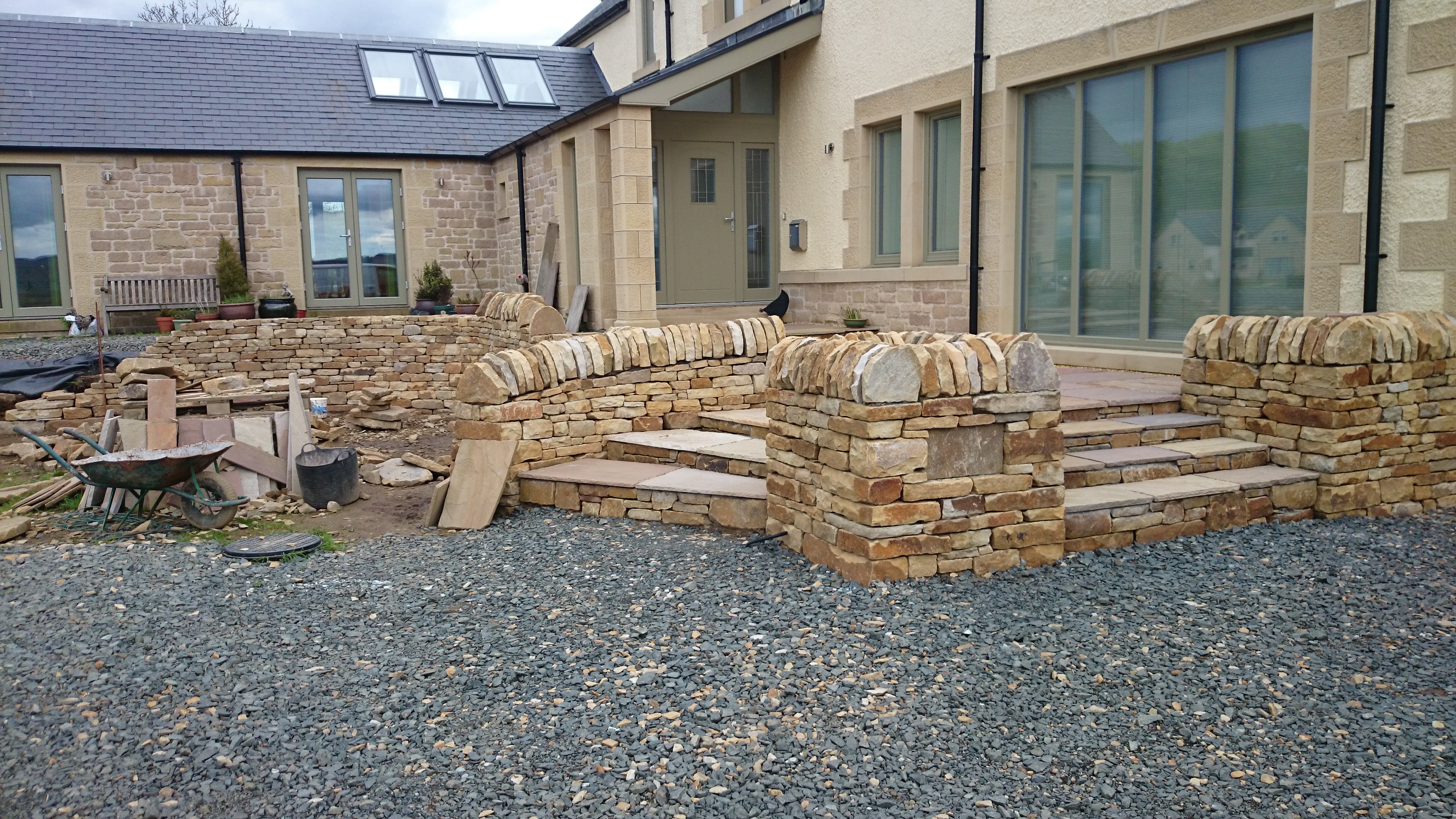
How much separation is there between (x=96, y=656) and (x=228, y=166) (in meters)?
13.2

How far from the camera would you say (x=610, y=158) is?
11.6 m

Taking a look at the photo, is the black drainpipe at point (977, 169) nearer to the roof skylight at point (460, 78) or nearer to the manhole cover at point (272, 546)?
the manhole cover at point (272, 546)

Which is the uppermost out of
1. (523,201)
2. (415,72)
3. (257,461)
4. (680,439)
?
(415,72)

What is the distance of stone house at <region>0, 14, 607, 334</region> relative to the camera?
48.7 feet

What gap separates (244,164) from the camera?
15516mm

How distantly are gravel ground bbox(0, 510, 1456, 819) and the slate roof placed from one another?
11.2 m

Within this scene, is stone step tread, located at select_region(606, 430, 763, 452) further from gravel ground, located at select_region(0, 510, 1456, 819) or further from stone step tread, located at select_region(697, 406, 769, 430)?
gravel ground, located at select_region(0, 510, 1456, 819)

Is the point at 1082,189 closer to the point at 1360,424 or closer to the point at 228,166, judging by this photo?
the point at 1360,424

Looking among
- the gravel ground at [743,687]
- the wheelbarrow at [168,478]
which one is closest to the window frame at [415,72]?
the wheelbarrow at [168,478]

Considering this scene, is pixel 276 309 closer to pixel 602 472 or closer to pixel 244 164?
pixel 244 164

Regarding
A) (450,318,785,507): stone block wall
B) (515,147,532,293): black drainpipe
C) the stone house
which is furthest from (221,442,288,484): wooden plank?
the stone house

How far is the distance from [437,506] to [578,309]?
614cm

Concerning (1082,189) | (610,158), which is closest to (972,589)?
(1082,189)

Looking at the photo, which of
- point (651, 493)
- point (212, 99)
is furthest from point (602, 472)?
point (212, 99)
